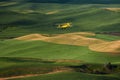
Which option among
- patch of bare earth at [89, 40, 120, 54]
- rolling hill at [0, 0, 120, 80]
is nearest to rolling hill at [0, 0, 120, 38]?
rolling hill at [0, 0, 120, 80]

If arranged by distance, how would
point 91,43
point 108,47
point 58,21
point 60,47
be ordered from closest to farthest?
point 108,47 → point 60,47 → point 91,43 → point 58,21

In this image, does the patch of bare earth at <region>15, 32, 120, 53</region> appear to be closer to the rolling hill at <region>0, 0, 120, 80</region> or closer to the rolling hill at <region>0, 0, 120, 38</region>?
the rolling hill at <region>0, 0, 120, 80</region>

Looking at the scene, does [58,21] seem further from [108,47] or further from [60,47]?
[108,47]

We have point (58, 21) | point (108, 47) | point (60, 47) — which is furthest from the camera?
point (58, 21)

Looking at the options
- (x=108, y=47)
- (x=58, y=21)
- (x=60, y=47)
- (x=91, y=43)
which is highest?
(x=108, y=47)

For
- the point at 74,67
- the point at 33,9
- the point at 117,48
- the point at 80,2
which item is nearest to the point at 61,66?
the point at 74,67

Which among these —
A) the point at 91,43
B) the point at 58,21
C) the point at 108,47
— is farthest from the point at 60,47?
the point at 58,21

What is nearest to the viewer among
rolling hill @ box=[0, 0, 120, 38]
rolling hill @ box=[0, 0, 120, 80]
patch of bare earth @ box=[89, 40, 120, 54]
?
rolling hill @ box=[0, 0, 120, 80]

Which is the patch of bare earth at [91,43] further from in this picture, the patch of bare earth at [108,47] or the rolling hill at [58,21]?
the rolling hill at [58,21]

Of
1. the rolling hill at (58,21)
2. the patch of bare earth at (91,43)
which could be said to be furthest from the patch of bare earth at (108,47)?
the rolling hill at (58,21)

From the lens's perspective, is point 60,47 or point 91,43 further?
point 91,43

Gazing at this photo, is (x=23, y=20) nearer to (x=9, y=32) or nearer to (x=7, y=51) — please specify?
(x=9, y=32)

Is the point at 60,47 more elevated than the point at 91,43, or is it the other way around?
the point at 60,47
